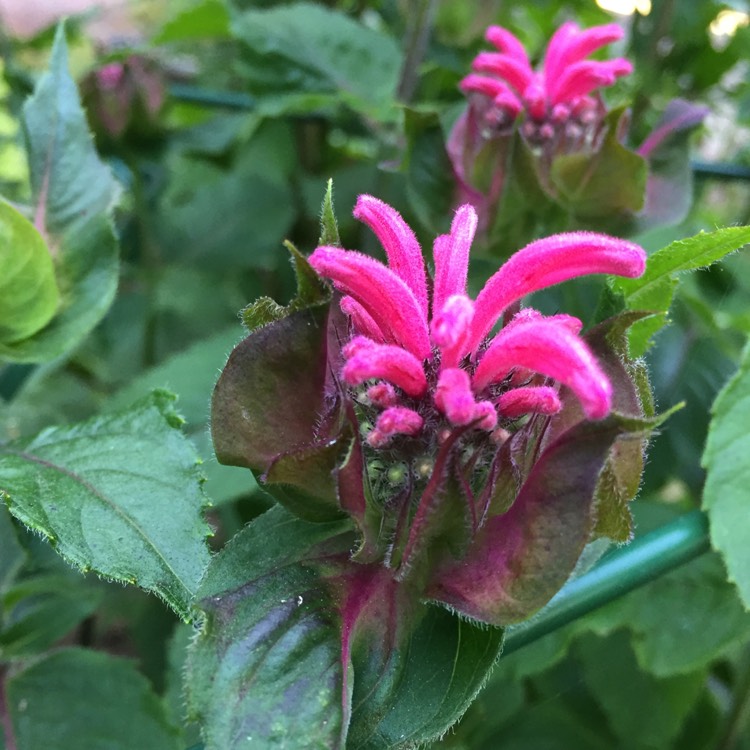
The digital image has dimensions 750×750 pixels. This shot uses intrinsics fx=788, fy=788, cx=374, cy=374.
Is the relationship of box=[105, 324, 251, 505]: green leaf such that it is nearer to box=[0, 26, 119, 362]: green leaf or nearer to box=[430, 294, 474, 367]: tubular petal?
box=[0, 26, 119, 362]: green leaf

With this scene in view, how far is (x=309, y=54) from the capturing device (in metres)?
0.90

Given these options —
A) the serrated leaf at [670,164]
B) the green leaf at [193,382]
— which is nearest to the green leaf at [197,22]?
the green leaf at [193,382]

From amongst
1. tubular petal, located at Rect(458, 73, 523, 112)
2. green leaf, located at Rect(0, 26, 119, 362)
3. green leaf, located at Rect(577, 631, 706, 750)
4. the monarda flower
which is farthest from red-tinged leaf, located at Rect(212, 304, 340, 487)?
green leaf, located at Rect(577, 631, 706, 750)

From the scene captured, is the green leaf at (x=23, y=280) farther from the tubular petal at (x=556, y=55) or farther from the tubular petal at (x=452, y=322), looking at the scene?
the tubular petal at (x=556, y=55)

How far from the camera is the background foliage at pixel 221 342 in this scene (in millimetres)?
424

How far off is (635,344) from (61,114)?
0.40 m

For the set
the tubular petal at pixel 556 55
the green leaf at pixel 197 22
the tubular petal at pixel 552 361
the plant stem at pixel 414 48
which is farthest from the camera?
the green leaf at pixel 197 22

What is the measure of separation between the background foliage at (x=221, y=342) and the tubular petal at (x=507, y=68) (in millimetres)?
71

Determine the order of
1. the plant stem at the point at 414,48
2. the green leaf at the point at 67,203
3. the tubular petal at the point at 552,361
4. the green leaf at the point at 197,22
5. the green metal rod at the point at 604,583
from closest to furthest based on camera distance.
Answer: the tubular petal at the point at 552,361 → the green metal rod at the point at 604,583 → the green leaf at the point at 67,203 → the plant stem at the point at 414,48 → the green leaf at the point at 197,22

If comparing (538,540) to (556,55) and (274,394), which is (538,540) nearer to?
(274,394)

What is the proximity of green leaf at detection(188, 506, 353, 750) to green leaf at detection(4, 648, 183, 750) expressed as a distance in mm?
279

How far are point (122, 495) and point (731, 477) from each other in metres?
0.33

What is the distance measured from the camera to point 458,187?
0.59 m

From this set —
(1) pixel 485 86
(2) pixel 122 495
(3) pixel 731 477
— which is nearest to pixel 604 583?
(3) pixel 731 477
